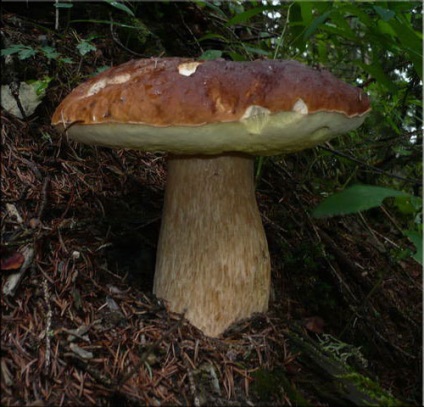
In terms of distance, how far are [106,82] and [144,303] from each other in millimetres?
1015

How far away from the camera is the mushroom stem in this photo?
2.04 metres

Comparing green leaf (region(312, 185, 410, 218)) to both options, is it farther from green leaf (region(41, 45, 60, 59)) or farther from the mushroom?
green leaf (region(41, 45, 60, 59))

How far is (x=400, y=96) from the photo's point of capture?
3.05 m

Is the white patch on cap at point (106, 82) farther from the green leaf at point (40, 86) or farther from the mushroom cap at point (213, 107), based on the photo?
the green leaf at point (40, 86)

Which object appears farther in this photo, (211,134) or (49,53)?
(49,53)

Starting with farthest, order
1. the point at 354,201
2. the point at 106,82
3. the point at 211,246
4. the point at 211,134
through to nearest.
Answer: the point at 211,246 → the point at 106,82 → the point at 211,134 → the point at 354,201

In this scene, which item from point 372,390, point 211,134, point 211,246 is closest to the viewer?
point 211,134

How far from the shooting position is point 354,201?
146cm

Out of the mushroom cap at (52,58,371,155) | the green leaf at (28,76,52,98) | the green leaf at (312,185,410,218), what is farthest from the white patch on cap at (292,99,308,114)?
the green leaf at (28,76,52,98)

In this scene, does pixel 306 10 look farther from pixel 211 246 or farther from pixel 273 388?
pixel 273 388

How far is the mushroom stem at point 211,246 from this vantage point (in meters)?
2.04

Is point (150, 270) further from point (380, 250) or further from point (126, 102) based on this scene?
point (380, 250)

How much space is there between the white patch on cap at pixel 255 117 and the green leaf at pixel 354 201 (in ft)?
1.17

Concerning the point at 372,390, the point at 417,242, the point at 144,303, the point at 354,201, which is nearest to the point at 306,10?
the point at 354,201
